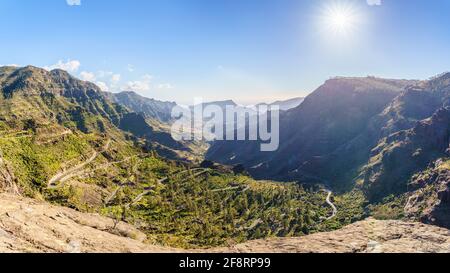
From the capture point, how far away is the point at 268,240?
84.6 feet

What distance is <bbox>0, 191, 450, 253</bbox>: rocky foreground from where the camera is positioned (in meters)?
22.5

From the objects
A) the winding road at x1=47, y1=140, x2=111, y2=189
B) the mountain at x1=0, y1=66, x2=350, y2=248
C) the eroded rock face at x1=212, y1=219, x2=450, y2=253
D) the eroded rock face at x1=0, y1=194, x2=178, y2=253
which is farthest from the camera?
the winding road at x1=47, y1=140, x2=111, y2=189

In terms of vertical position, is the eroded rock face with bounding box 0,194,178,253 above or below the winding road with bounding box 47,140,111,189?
above

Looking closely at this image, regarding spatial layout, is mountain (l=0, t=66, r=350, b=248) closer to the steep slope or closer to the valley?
the valley

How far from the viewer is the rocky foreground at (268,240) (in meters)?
22.5

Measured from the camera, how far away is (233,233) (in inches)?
4281

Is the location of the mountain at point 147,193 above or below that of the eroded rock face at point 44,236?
below

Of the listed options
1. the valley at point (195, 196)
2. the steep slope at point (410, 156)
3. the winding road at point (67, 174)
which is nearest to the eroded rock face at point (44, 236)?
the valley at point (195, 196)

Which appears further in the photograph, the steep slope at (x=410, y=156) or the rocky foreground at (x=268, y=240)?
the steep slope at (x=410, y=156)

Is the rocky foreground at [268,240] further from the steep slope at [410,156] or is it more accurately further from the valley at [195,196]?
the steep slope at [410,156]

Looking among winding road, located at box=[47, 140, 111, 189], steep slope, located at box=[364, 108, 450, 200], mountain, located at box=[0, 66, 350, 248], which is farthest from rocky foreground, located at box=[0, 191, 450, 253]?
steep slope, located at box=[364, 108, 450, 200]
